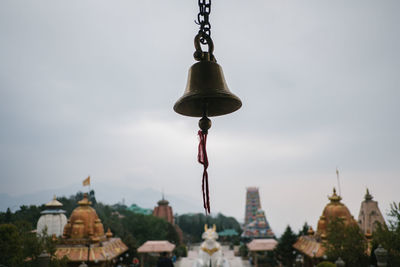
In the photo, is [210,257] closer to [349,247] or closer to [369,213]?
[349,247]

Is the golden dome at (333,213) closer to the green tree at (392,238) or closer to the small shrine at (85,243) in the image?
the green tree at (392,238)

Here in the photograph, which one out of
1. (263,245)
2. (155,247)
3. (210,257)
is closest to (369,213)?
(263,245)

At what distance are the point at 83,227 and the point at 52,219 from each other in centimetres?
328

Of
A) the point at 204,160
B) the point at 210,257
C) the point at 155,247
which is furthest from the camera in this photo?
the point at 155,247

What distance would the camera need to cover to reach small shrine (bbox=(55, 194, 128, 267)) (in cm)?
1773

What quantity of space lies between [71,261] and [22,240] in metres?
6.67

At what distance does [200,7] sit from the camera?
10.1 feet

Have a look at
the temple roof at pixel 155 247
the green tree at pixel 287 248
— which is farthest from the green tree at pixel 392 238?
the temple roof at pixel 155 247

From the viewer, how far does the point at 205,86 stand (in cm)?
326

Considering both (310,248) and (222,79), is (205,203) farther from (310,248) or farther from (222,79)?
(310,248)

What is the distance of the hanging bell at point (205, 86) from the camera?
10.5 feet

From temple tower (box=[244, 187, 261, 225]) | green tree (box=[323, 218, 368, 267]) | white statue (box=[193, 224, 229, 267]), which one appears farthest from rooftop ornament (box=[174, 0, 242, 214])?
temple tower (box=[244, 187, 261, 225])

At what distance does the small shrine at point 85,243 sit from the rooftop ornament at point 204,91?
16.9m

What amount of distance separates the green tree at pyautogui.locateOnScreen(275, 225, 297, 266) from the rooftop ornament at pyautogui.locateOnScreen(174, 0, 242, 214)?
23897 mm
